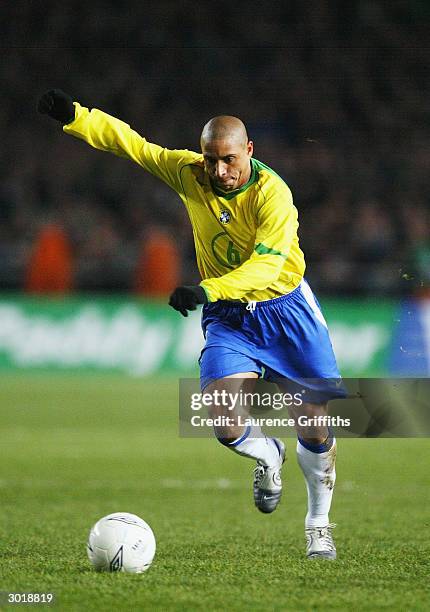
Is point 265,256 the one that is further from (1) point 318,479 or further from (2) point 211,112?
(2) point 211,112

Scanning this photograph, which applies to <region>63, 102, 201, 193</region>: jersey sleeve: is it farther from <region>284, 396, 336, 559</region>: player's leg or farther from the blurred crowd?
the blurred crowd

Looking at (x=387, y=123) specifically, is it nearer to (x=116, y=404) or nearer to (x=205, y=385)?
(x=116, y=404)

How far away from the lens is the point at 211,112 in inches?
745

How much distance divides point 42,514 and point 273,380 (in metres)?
2.00

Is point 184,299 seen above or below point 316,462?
above

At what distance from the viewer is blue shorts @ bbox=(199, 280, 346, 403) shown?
5.53 metres

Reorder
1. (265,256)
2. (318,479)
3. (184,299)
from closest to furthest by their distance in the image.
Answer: (184,299)
(265,256)
(318,479)

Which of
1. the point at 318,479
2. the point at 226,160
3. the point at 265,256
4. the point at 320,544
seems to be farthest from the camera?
the point at 318,479

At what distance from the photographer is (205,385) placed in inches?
216

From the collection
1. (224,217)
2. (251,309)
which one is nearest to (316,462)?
(251,309)

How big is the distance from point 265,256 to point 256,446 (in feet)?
3.43

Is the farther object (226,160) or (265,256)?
(226,160)

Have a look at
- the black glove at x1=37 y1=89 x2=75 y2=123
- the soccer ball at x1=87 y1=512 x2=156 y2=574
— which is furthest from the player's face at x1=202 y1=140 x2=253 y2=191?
the soccer ball at x1=87 y1=512 x2=156 y2=574

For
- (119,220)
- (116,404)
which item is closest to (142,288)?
(119,220)
